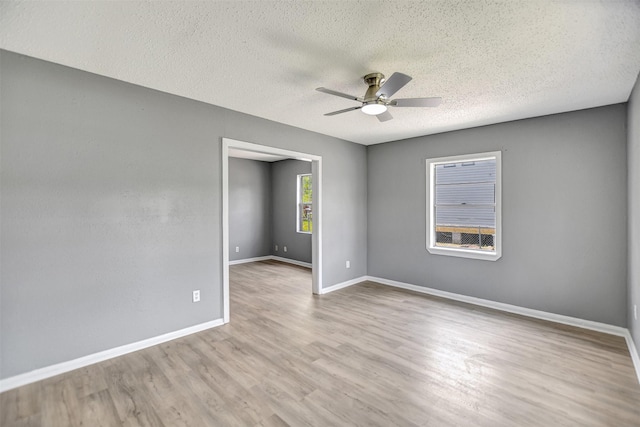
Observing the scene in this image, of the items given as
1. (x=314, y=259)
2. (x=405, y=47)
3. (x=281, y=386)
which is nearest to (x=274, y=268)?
(x=314, y=259)

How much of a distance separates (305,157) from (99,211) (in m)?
2.67

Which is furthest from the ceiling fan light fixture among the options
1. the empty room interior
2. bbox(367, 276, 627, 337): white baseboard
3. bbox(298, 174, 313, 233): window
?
bbox(298, 174, 313, 233): window

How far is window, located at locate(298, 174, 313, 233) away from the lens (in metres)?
7.18

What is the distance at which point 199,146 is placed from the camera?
10.8ft

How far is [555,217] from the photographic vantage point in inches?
142

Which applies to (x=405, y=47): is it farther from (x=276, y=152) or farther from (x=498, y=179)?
(x=498, y=179)

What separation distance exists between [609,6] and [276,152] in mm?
3275

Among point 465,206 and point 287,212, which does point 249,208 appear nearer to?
point 287,212

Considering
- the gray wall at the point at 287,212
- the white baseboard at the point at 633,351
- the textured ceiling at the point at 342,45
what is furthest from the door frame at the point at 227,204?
the white baseboard at the point at 633,351

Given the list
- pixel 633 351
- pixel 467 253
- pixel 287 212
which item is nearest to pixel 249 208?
pixel 287 212

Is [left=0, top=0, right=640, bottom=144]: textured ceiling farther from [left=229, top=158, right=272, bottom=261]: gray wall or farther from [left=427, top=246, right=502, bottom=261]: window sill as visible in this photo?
[left=229, top=158, right=272, bottom=261]: gray wall

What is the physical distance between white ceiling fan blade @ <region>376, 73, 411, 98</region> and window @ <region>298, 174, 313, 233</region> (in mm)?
4805

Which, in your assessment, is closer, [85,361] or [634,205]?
[85,361]

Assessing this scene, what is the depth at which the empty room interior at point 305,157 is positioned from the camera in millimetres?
1946
